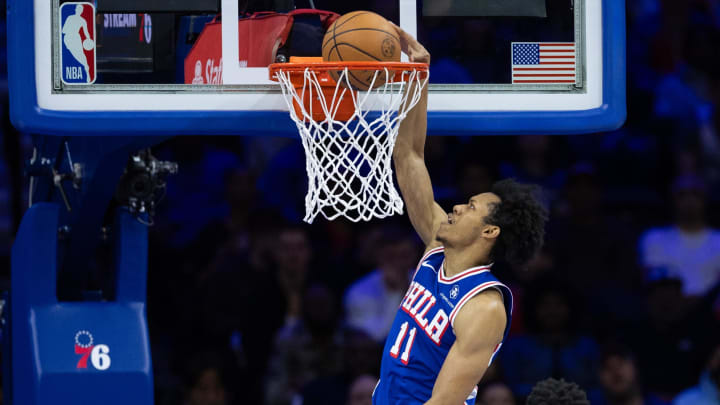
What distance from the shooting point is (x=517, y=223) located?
427 centimetres

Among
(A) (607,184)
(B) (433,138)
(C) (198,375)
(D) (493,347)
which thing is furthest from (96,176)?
(A) (607,184)

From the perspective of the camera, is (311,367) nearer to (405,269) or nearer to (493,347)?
(405,269)

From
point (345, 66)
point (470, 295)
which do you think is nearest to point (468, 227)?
point (470, 295)

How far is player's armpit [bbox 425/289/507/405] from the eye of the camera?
156 inches

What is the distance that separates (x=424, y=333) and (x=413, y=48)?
1.03m

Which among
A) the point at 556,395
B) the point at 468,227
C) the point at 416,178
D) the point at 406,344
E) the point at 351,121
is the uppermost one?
the point at 351,121

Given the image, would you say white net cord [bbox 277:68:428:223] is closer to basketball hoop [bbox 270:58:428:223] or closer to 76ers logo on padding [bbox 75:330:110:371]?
basketball hoop [bbox 270:58:428:223]

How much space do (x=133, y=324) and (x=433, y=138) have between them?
3.16 metres

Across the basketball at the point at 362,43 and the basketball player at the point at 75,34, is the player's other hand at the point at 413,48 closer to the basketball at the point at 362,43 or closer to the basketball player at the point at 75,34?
the basketball at the point at 362,43

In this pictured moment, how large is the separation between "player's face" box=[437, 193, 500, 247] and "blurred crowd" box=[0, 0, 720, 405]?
2.05 meters

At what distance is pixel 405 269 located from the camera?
6.77 meters

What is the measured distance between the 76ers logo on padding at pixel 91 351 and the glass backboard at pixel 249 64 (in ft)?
2.98

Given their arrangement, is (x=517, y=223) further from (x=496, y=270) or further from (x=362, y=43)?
(x=496, y=270)

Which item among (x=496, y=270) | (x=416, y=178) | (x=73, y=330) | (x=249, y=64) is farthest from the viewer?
(x=496, y=270)
